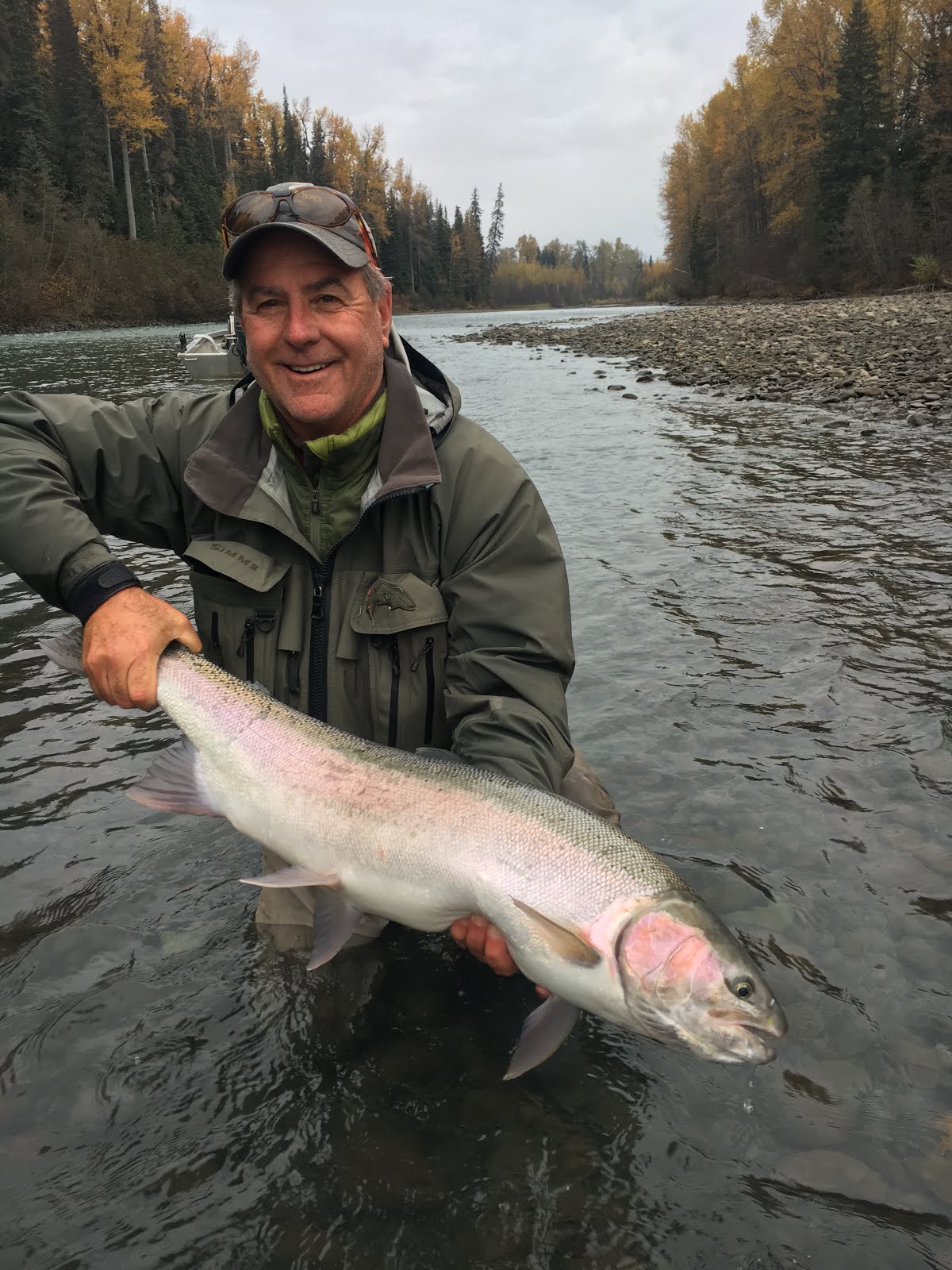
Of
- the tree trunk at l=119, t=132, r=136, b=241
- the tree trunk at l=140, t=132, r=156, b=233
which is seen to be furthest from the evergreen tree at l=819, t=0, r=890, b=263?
the tree trunk at l=140, t=132, r=156, b=233

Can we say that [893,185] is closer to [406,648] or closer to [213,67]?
[406,648]

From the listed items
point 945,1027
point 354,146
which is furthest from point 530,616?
point 354,146

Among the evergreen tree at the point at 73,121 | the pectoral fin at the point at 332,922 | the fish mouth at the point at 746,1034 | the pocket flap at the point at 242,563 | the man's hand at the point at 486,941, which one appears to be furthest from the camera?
the evergreen tree at the point at 73,121

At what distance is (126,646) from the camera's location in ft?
8.84

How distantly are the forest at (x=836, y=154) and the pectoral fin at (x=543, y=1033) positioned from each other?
4229cm

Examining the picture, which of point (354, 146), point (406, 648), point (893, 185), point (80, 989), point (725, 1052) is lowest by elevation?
point (80, 989)

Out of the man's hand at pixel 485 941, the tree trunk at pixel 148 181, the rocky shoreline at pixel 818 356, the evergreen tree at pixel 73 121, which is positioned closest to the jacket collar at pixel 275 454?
the man's hand at pixel 485 941

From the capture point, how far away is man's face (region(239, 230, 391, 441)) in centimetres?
290

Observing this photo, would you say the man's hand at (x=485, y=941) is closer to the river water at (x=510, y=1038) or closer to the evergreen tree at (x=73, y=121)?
the river water at (x=510, y=1038)

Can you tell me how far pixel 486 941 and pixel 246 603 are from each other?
57.0 inches

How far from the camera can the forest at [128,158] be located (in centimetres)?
4869

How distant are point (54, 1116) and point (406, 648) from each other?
182 cm

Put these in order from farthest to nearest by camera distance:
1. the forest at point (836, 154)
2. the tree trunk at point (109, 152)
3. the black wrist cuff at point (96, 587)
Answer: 1. the tree trunk at point (109, 152)
2. the forest at point (836, 154)
3. the black wrist cuff at point (96, 587)

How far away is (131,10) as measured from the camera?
63.1 m
